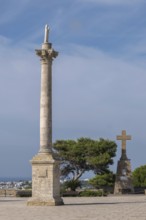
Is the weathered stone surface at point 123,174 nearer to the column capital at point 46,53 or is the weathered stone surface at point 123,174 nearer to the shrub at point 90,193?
the shrub at point 90,193

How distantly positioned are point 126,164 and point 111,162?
4098 millimetres

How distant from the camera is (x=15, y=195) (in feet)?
136

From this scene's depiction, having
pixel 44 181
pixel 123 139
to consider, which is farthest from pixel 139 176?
pixel 44 181

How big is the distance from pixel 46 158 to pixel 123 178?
19.5 metres

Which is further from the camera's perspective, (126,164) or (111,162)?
(111,162)

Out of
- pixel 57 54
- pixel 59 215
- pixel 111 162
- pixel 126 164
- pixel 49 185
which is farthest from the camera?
pixel 111 162

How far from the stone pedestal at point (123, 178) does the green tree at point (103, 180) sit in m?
2.42

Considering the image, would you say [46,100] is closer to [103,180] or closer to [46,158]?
[46,158]

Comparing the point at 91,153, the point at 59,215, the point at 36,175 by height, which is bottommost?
the point at 59,215

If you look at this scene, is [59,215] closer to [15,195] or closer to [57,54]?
[57,54]

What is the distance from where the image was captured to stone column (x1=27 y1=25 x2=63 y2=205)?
27.5 m

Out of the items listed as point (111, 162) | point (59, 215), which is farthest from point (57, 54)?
point (111, 162)

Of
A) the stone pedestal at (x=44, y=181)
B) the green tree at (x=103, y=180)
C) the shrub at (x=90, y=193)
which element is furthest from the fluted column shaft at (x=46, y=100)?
the green tree at (x=103, y=180)

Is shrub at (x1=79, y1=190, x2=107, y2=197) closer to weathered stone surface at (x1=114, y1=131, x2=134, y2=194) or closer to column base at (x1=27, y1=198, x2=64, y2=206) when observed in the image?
weathered stone surface at (x1=114, y1=131, x2=134, y2=194)
